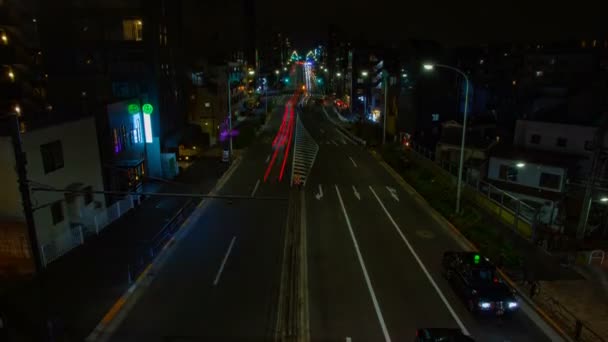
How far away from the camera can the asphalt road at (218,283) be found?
1319 cm

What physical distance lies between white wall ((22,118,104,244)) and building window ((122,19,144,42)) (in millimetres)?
17747

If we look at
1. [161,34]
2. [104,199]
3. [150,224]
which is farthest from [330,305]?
[161,34]

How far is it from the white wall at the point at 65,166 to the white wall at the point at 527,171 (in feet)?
101

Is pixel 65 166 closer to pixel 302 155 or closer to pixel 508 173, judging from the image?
pixel 302 155

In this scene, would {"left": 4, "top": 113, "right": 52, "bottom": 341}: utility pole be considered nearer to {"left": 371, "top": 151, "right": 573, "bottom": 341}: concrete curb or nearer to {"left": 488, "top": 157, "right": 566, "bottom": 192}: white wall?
{"left": 371, "top": 151, "right": 573, "bottom": 341}: concrete curb

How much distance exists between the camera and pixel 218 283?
645 inches

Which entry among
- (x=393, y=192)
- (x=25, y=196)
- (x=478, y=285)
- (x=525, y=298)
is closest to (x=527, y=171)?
(x=393, y=192)

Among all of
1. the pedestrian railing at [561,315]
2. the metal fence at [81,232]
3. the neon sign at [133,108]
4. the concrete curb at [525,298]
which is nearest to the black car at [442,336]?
the concrete curb at [525,298]

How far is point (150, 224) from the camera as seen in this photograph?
23.5m

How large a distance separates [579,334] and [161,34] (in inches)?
1565

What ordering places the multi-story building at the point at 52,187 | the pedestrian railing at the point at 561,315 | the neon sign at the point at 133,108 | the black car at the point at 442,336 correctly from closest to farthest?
the black car at the point at 442,336
the pedestrian railing at the point at 561,315
the multi-story building at the point at 52,187
the neon sign at the point at 133,108

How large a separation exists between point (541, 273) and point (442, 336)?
382 inches

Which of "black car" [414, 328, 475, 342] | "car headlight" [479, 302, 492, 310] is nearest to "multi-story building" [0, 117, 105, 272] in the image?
"black car" [414, 328, 475, 342]

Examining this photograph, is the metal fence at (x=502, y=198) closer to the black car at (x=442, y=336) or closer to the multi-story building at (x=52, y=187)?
the black car at (x=442, y=336)
